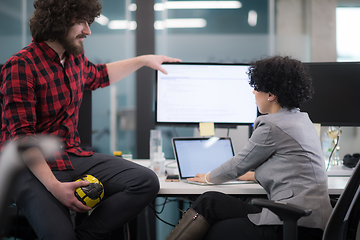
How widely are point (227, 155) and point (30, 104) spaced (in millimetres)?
937

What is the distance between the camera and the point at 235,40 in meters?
2.64

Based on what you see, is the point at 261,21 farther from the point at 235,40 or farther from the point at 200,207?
the point at 200,207

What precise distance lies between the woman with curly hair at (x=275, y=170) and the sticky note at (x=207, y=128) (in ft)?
1.35

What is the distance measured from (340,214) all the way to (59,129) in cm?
111

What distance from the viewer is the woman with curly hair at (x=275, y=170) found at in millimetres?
996

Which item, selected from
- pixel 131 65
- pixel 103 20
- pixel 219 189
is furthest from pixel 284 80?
pixel 103 20

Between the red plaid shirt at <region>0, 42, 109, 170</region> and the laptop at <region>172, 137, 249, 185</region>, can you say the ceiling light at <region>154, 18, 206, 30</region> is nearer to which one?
the red plaid shirt at <region>0, 42, 109, 170</region>

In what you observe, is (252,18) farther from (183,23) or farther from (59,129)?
(59,129)

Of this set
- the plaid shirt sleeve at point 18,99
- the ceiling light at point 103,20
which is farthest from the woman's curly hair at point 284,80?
the ceiling light at point 103,20

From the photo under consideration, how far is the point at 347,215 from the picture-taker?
0.89m

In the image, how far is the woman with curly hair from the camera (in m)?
1.00

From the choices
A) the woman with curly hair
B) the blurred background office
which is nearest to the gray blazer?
the woman with curly hair

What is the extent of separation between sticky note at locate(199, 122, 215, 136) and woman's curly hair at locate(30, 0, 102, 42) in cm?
83

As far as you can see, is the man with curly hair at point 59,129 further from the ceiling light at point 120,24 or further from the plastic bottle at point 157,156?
the ceiling light at point 120,24
